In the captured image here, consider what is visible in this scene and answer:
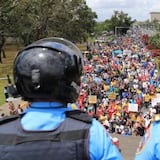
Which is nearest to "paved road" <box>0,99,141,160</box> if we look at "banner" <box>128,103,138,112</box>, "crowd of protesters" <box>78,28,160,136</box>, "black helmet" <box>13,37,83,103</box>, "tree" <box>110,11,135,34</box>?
"crowd of protesters" <box>78,28,160,136</box>

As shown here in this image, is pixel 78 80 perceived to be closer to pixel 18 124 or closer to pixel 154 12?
pixel 18 124

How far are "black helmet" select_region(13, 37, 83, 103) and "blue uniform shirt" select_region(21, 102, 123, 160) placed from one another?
57 millimetres

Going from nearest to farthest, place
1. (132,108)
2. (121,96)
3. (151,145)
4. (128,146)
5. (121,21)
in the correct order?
(151,145)
(128,146)
(132,108)
(121,96)
(121,21)

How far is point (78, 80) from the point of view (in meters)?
2.30

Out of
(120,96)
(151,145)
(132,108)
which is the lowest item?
(120,96)

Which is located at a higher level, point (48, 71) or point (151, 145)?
point (48, 71)

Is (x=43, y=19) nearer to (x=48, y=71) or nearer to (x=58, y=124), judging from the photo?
(x=48, y=71)

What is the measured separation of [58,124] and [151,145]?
464 millimetres

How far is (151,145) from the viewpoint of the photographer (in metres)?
2.26

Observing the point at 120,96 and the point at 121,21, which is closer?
the point at 120,96

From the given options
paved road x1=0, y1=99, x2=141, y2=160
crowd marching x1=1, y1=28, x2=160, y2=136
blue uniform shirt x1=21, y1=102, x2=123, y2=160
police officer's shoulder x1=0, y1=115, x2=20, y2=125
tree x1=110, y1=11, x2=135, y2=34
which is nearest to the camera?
blue uniform shirt x1=21, y1=102, x2=123, y2=160

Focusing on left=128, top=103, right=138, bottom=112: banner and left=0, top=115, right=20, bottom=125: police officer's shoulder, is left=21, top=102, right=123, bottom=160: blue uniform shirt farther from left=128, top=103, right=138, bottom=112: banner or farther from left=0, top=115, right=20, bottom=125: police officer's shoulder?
left=128, top=103, right=138, bottom=112: banner

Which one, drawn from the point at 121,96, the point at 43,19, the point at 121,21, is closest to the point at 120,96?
the point at 121,96

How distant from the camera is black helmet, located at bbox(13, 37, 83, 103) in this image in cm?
218
